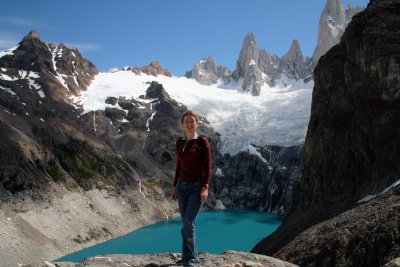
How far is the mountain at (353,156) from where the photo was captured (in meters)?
30.5

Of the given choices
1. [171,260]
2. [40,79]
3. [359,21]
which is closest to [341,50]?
[359,21]

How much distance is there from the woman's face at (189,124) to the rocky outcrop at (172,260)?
448cm

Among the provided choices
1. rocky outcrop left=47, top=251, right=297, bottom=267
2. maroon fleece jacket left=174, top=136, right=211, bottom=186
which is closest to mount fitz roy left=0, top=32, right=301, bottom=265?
rocky outcrop left=47, top=251, right=297, bottom=267

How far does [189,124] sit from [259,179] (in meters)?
158

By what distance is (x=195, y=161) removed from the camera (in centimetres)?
1354

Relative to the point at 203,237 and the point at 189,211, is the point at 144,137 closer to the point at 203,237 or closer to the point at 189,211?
the point at 203,237

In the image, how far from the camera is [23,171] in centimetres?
10288

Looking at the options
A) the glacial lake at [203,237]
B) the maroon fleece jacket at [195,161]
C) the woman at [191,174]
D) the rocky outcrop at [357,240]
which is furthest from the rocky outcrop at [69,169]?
the maroon fleece jacket at [195,161]

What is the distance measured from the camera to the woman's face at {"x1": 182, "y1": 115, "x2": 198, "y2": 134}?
1373cm

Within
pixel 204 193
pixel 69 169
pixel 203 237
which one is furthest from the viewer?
pixel 69 169

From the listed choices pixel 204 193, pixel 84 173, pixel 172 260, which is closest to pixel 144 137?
pixel 84 173

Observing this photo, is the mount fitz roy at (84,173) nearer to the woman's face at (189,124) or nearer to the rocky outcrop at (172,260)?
the rocky outcrop at (172,260)

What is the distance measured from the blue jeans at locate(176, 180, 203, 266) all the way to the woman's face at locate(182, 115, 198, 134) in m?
1.59

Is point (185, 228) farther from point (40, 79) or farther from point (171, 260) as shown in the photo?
point (40, 79)
